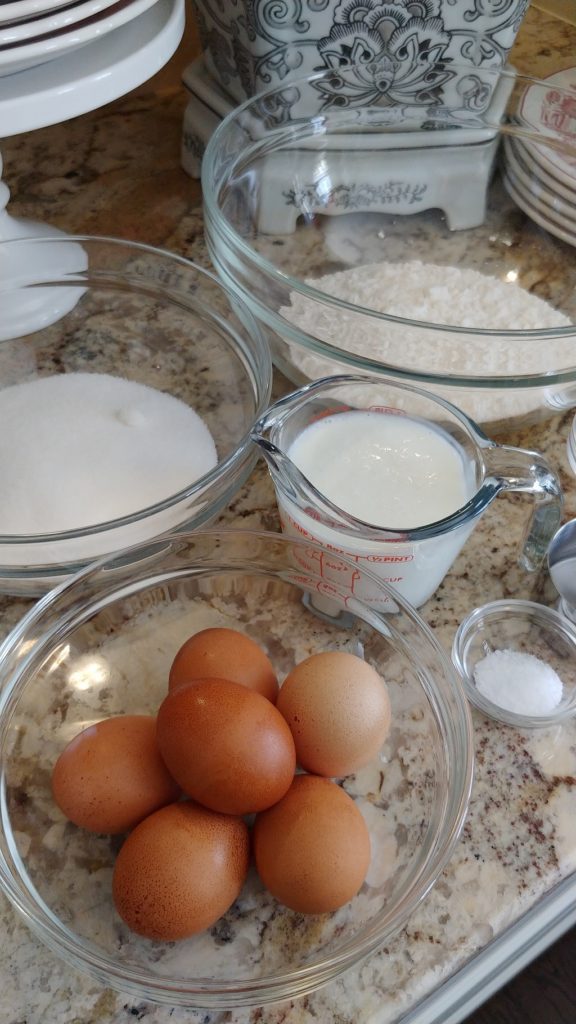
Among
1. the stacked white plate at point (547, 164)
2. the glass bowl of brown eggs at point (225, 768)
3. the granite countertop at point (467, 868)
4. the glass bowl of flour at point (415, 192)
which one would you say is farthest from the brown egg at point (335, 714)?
the stacked white plate at point (547, 164)

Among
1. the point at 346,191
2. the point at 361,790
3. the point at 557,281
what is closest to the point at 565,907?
the point at 361,790

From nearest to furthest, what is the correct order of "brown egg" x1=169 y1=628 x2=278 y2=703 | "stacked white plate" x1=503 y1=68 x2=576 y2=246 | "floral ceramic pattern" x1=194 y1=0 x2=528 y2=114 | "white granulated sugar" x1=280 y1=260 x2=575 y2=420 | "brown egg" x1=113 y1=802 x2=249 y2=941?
1. "brown egg" x1=113 y1=802 x2=249 y2=941
2. "brown egg" x1=169 y1=628 x2=278 y2=703
3. "white granulated sugar" x1=280 y1=260 x2=575 y2=420
4. "floral ceramic pattern" x1=194 y1=0 x2=528 y2=114
5. "stacked white plate" x1=503 y1=68 x2=576 y2=246

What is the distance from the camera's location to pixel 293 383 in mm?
899

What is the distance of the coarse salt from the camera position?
681 millimetres

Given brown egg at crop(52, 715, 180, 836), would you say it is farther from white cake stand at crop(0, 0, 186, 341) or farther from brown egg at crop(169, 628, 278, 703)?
white cake stand at crop(0, 0, 186, 341)

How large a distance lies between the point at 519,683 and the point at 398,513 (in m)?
0.17

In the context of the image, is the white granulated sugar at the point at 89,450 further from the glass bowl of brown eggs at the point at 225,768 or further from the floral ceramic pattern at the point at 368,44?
the floral ceramic pattern at the point at 368,44

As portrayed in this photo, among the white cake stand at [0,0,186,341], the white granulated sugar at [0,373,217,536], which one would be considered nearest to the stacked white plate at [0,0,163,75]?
the white cake stand at [0,0,186,341]

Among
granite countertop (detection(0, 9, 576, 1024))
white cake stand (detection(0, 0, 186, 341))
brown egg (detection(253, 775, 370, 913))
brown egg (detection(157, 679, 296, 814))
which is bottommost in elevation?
granite countertop (detection(0, 9, 576, 1024))

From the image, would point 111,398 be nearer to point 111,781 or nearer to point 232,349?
point 232,349

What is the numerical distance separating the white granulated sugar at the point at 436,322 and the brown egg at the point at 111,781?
0.37 metres

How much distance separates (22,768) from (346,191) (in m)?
0.71

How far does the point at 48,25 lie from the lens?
62 centimetres

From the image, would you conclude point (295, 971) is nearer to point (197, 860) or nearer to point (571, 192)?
point (197, 860)
